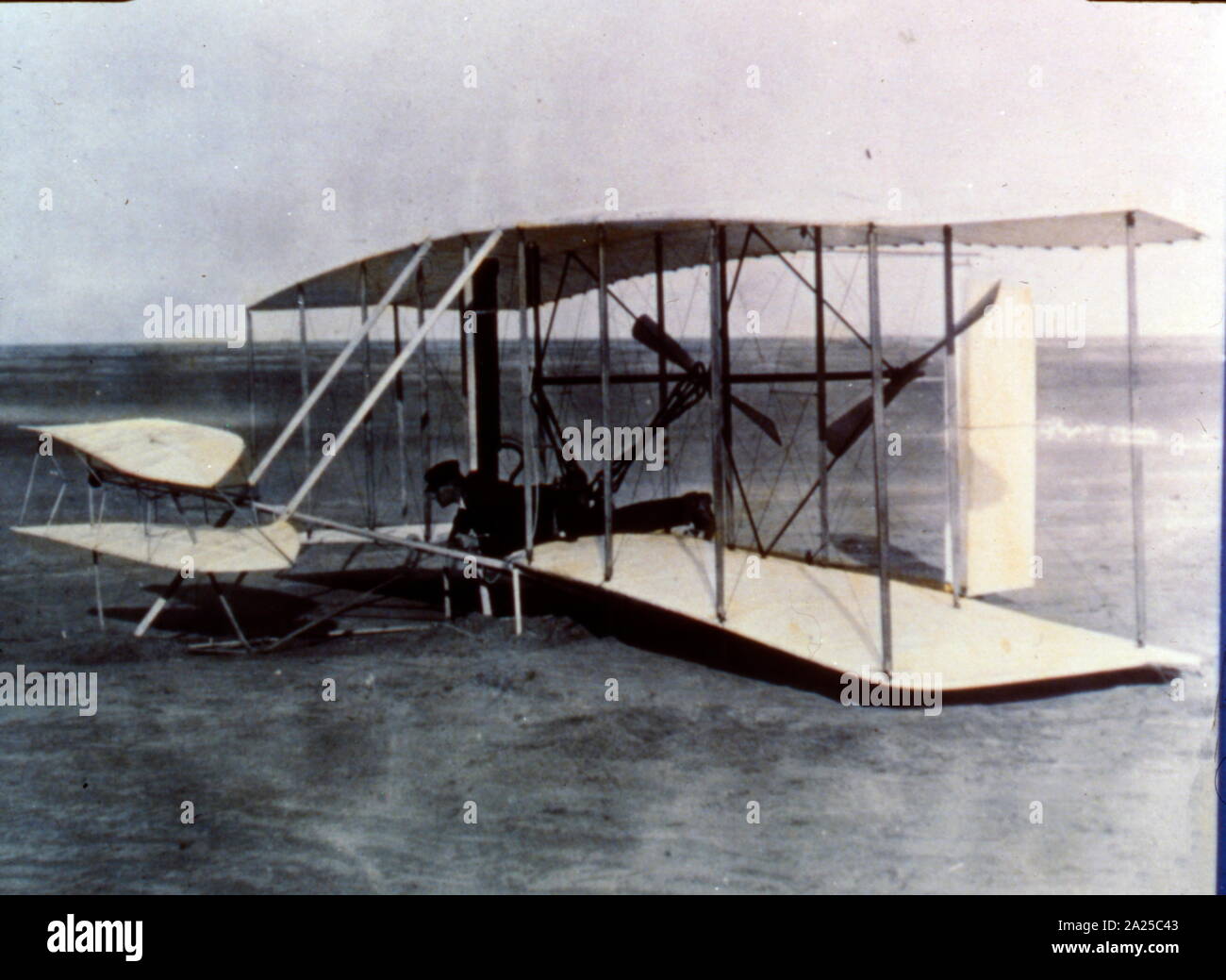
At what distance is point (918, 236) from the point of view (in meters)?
9.18

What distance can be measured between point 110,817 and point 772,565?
6.59m

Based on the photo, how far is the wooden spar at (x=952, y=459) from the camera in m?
9.45

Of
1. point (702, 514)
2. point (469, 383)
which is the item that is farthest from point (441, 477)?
point (702, 514)

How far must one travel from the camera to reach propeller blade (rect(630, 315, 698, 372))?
11617 millimetres

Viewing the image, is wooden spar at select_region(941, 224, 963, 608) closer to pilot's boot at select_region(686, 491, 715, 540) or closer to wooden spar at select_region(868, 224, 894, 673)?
wooden spar at select_region(868, 224, 894, 673)

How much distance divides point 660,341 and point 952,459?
3.40 metres

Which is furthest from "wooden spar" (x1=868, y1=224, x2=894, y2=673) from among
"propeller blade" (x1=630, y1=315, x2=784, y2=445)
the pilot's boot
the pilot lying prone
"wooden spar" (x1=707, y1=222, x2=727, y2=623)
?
the pilot's boot

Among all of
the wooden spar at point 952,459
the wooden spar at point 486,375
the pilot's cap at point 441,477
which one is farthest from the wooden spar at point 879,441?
the pilot's cap at point 441,477

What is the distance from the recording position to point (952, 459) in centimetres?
1026

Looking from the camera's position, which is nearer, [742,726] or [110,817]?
[110,817]

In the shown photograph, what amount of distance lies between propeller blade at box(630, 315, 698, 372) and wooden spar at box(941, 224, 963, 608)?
2.74 m

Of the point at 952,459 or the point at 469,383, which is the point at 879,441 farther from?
the point at 469,383
